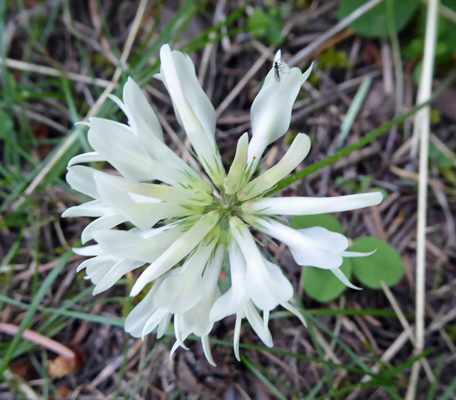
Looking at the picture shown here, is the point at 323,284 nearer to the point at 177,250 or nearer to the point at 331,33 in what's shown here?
the point at 177,250

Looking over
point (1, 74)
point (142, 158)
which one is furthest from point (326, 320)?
point (1, 74)

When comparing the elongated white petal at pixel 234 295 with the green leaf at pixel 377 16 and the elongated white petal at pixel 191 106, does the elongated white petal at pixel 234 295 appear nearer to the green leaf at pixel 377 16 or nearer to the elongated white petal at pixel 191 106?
the elongated white petal at pixel 191 106

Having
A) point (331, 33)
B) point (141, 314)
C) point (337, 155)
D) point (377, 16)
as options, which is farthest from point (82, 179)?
point (377, 16)

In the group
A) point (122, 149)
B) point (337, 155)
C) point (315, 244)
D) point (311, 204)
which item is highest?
point (122, 149)

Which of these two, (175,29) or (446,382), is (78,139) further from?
(446,382)

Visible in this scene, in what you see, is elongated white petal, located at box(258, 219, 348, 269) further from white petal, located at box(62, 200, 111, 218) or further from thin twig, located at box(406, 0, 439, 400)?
thin twig, located at box(406, 0, 439, 400)

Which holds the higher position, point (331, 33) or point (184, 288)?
point (331, 33)
